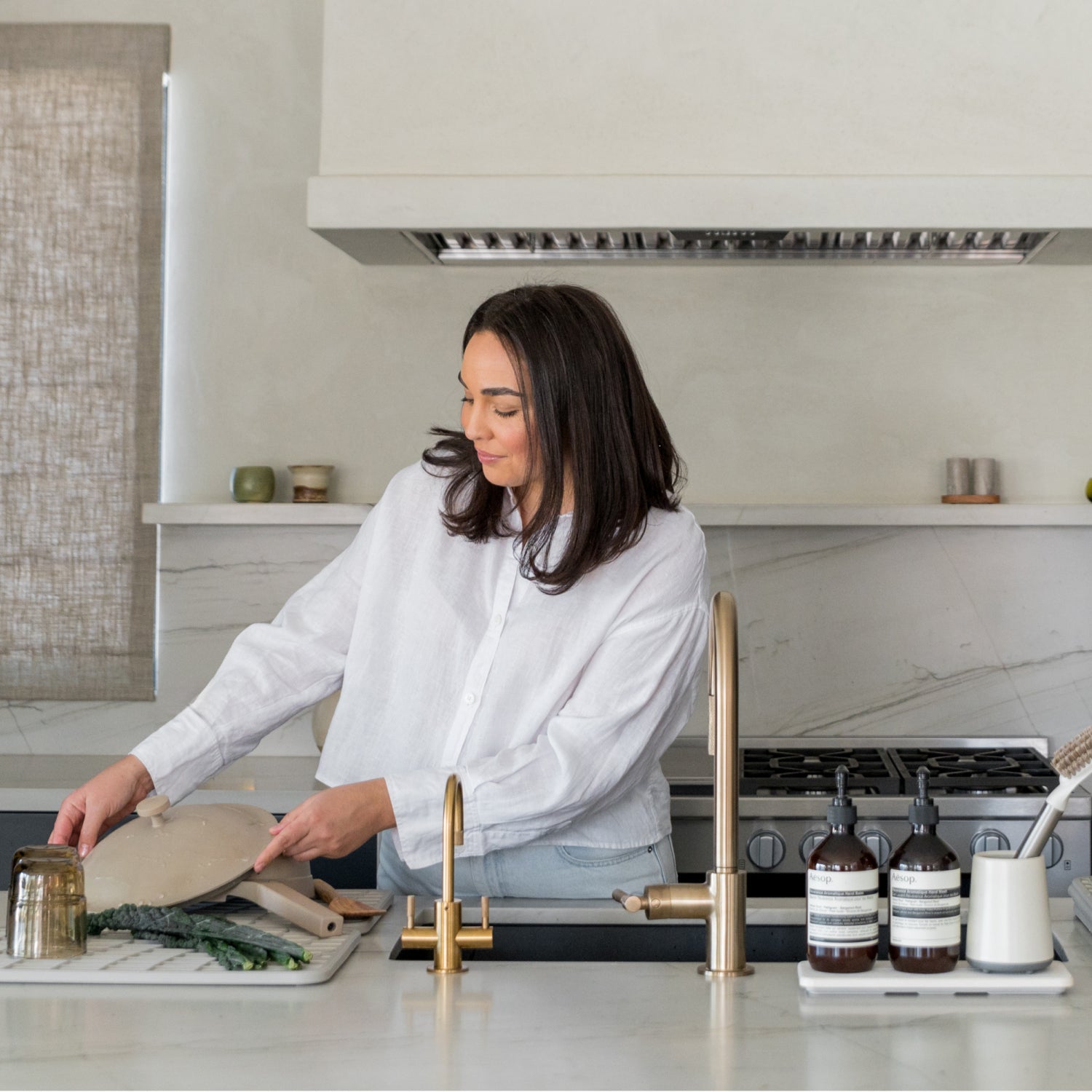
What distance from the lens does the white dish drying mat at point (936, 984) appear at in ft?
3.68

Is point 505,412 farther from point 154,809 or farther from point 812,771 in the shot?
point 812,771

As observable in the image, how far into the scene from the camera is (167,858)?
51.6 inches

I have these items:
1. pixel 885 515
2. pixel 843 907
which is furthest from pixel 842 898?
pixel 885 515

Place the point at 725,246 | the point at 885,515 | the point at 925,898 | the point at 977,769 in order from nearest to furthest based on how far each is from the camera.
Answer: the point at 925,898, the point at 977,769, the point at 725,246, the point at 885,515

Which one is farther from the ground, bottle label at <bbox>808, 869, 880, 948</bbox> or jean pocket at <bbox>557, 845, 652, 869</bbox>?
bottle label at <bbox>808, 869, 880, 948</bbox>

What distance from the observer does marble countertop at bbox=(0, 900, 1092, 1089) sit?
3.04 feet

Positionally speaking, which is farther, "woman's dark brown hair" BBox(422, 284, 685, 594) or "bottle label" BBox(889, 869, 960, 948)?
"woman's dark brown hair" BBox(422, 284, 685, 594)

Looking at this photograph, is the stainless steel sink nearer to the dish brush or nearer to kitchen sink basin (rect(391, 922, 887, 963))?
kitchen sink basin (rect(391, 922, 887, 963))

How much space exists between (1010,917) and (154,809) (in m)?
0.80

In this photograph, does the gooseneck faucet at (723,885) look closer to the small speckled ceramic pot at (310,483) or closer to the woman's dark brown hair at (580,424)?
the woman's dark brown hair at (580,424)

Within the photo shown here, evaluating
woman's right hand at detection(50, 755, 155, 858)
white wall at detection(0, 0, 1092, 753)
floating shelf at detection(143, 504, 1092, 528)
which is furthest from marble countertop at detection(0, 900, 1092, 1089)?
white wall at detection(0, 0, 1092, 753)

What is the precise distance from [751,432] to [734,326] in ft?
0.76

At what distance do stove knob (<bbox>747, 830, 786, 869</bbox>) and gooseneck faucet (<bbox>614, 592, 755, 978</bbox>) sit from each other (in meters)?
1.07

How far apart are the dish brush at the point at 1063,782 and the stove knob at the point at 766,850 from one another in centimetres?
110
